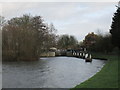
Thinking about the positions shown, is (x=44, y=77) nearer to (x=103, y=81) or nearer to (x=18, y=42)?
(x=103, y=81)

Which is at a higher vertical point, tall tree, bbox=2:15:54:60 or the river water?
tall tree, bbox=2:15:54:60

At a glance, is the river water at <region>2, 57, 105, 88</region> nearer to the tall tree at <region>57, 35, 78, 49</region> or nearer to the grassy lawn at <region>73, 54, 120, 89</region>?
the grassy lawn at <region>73, 54, 120, 89</region>

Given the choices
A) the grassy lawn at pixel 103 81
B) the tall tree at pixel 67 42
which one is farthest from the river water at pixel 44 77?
the tall tree at pixel 67 42

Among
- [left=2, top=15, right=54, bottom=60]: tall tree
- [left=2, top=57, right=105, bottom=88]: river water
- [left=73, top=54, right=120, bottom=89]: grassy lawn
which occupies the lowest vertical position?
[left=2, top=57, right=105, bottom=88]: river water

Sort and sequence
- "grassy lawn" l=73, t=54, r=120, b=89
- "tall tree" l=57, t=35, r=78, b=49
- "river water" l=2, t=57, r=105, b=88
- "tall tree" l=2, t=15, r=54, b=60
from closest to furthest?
"grassy lawn" l=73, t=54, r=120, b=89, "river water" l=2, t=57, r=105, b=88, "tall tree" l=2, t=15, r=54, b=60, "tall tree" l=57, t=35, r=78, b=49

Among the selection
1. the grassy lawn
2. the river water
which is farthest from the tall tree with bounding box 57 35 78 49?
the grassy lawn

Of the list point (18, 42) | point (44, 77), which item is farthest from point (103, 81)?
point (18, 42)

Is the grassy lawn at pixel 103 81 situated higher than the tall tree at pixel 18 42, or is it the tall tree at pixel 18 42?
the tall tree at pixel 18 42

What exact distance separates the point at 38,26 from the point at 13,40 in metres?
19.3

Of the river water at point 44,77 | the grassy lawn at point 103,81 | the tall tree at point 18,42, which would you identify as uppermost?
the tall tree at point 18,42

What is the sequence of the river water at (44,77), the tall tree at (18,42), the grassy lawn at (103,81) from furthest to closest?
the tall tree at (18,42) → the river water at (44,77) → the grassy lawn at (103,81)

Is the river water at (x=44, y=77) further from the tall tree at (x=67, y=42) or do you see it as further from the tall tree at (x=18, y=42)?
the tall tree at (x=67, y=42)

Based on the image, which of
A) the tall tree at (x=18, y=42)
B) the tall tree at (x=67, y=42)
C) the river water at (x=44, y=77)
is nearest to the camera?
the river water at (x=44, y=77)

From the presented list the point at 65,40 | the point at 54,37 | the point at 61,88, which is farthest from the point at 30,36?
the point at 65,40
